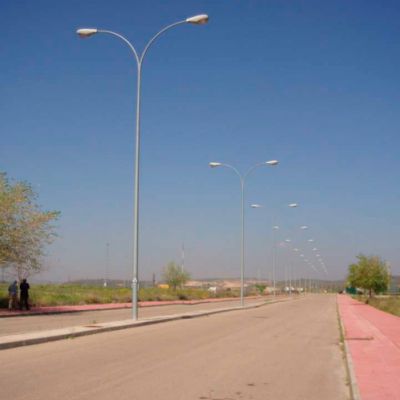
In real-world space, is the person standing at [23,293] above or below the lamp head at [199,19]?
below

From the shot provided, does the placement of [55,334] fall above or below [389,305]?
above

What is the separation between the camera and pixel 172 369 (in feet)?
35.4

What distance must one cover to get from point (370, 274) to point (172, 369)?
5816cm

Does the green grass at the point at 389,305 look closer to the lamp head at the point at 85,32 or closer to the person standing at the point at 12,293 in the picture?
the person standing at the point at 12,293

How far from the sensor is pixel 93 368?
10.5m

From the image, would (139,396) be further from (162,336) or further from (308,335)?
(308,335)

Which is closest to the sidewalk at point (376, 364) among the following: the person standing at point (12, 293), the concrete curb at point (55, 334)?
the concrete curb at point (55, 334)

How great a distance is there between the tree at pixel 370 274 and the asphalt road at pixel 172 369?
51.1 m

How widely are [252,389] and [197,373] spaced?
1.56 metres

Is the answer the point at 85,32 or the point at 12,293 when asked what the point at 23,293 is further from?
the point at 85,32

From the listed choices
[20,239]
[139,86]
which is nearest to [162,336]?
[139,86]

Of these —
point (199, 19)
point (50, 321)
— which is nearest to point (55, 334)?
point (50, 321)

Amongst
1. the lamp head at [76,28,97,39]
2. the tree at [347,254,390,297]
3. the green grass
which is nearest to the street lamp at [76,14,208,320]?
the lamp head at [76,28,97,39]

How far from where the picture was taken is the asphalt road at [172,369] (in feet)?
28.1
